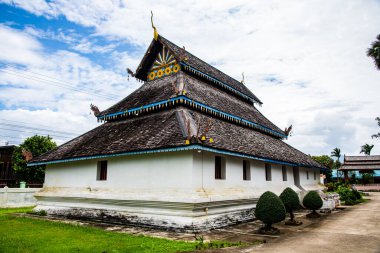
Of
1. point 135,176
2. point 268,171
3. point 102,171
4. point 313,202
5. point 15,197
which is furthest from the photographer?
point 15,197

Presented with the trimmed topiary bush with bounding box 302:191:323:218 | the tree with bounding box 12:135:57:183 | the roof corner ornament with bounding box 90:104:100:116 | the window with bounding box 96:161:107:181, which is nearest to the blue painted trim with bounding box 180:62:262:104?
the roof corner ornament with bounding box 90:104:100:116

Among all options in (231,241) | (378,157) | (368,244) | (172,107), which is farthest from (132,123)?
(378,157)

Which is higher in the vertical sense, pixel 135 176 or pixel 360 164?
pixel 360 164

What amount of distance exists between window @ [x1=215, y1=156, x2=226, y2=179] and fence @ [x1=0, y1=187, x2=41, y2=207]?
16.8 m

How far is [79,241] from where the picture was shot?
9.52 metres

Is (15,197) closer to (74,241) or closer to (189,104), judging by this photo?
(74,241)

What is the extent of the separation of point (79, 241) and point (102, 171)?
18.0 feet

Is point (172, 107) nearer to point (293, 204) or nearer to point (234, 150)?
point (234, 150)

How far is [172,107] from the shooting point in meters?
14.3

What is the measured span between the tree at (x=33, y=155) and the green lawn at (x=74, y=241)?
21.2 meters

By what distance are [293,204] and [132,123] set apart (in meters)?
8.77

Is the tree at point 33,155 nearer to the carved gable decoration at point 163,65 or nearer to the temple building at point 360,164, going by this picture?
the carved gable decoration at point 163,65

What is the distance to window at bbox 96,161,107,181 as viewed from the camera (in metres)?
14.6

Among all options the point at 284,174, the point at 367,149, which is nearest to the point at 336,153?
the point at 367,149
